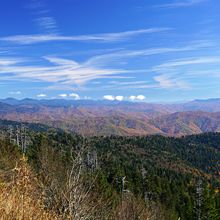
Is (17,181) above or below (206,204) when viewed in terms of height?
above

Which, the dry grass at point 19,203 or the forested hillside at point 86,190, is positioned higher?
the dry grass at point 19,203

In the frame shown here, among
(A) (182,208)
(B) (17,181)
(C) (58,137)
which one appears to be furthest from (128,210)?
(C) (58,137)

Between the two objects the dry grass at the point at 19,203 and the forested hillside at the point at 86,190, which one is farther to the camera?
the forested hillside at the point at 86,190

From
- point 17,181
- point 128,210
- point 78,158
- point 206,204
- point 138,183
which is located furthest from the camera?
point 138,183

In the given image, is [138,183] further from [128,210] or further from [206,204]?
[128,210]

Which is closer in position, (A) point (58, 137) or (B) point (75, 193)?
(B) point (75, 193)

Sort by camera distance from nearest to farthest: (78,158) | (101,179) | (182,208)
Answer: (78,158) → (101,179) → (182,208)

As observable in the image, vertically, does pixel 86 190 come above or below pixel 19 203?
below

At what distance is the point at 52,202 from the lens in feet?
38.4

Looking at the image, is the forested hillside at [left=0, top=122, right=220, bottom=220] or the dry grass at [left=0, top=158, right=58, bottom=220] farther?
the forested hillside at [left=0, top=122, right=220, bottom=220]

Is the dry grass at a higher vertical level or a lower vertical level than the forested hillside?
higher

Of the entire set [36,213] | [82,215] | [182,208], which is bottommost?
[182,208]

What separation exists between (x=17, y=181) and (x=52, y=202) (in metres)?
5.87

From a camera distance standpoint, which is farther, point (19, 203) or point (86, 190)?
point (86, 190)
